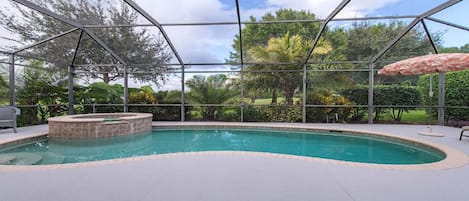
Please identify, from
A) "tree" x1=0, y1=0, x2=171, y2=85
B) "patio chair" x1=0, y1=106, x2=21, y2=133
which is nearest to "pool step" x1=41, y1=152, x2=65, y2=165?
"patio chair" x1=0, y1=106, x2=21, y2=133

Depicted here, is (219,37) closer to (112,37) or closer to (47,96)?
(112,37)

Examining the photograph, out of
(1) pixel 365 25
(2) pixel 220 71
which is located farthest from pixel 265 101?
(1) pixel 365 25

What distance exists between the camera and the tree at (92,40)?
32.7ft

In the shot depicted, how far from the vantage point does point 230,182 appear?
2.96m

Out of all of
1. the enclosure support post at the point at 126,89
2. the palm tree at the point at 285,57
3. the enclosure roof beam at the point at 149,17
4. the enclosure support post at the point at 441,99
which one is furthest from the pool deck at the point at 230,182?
the enclosure support post at the point at 126,89

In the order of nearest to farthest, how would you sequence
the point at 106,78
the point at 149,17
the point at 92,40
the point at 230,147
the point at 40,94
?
1. the point at 230,147
2. the point at 149,17
3. the point at 40,94
4. the point at 92,40
5. the point at 106,78

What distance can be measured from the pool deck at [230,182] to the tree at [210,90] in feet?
22.8

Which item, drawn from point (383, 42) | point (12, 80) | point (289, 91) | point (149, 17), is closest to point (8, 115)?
point (12, 80)

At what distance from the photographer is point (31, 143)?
647 centimetres

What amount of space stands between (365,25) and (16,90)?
18675 mm

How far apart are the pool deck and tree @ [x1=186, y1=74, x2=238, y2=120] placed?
6957 millimetres

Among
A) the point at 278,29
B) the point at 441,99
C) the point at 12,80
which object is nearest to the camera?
the point at 12,80

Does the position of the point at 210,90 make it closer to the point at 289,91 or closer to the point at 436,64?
the point at 289,91

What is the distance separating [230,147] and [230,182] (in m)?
3.70
